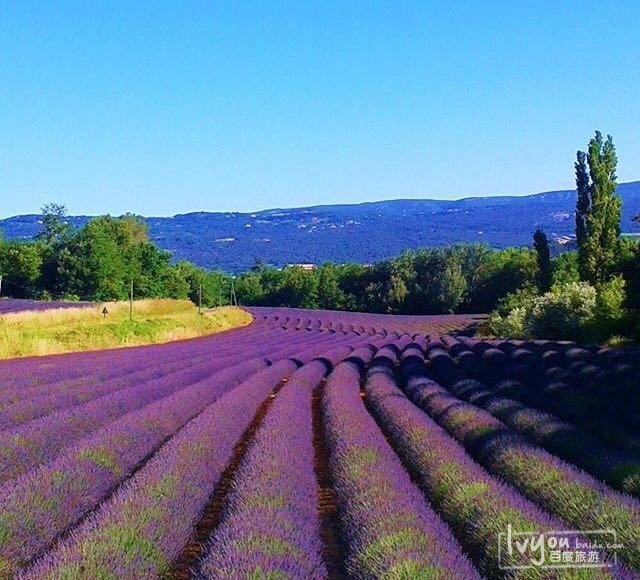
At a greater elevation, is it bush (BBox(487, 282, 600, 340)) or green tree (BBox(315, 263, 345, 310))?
bush (BBox(487, 282, 600, 340))

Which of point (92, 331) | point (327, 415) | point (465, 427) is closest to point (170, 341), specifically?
point (92, 331)

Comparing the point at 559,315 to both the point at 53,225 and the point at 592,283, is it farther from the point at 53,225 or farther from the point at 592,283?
the point at 53,225

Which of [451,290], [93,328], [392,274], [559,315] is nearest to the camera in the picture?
[93,328]

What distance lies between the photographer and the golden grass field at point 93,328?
2588 cm

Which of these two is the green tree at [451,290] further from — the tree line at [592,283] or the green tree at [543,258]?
the green tree at [543,258]

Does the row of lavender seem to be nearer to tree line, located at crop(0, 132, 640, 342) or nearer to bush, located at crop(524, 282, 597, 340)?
tree line, located at crop(0, 132, 640, 342)

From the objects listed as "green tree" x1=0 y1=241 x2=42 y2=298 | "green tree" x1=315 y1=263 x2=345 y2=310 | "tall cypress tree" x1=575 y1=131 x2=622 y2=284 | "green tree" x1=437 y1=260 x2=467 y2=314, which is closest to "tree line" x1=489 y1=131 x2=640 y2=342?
"tall cypress tree" x1=575 y1=131 x2=622 y2=284

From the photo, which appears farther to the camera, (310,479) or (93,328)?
(93,328)

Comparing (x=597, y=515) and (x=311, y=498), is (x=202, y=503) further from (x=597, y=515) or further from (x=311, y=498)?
(x=597, y=515)

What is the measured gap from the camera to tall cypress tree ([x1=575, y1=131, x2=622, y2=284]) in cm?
4209

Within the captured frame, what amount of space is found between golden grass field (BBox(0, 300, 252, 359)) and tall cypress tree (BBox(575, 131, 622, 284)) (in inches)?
732

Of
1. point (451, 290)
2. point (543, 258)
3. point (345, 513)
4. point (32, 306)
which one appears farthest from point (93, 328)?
point (451, 290)

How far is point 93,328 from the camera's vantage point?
99.3ft

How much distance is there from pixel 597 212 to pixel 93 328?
25.8m
